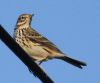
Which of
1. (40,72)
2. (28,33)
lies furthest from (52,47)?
(40,72)

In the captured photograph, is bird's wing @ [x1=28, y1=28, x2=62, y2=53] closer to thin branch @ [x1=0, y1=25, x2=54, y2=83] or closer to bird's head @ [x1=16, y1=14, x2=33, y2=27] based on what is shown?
bird's head @ [x1=16, y1=14, x2=33, y2=27]

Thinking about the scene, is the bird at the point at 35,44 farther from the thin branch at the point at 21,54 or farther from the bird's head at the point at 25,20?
the thin branch at the point at 21,54

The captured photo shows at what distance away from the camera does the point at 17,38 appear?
10.7m

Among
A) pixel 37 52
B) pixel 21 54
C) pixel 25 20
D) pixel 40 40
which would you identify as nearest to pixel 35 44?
pixel 40 40

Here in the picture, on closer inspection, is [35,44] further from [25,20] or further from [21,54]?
[21,54]

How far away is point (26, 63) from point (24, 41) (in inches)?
271

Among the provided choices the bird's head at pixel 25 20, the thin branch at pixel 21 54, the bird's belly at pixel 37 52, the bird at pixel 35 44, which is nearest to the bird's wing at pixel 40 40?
the bird at pixel 35 44

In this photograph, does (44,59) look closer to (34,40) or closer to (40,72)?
(34,40)

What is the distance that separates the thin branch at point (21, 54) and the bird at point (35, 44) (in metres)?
5.40

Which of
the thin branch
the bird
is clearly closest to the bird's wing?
the bird

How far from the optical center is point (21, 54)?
3.74 m

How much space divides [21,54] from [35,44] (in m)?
7.04

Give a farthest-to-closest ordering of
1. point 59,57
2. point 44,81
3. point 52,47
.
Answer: point 52,47, point 59,57, point 44,81

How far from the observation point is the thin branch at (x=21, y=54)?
11.7 ft
